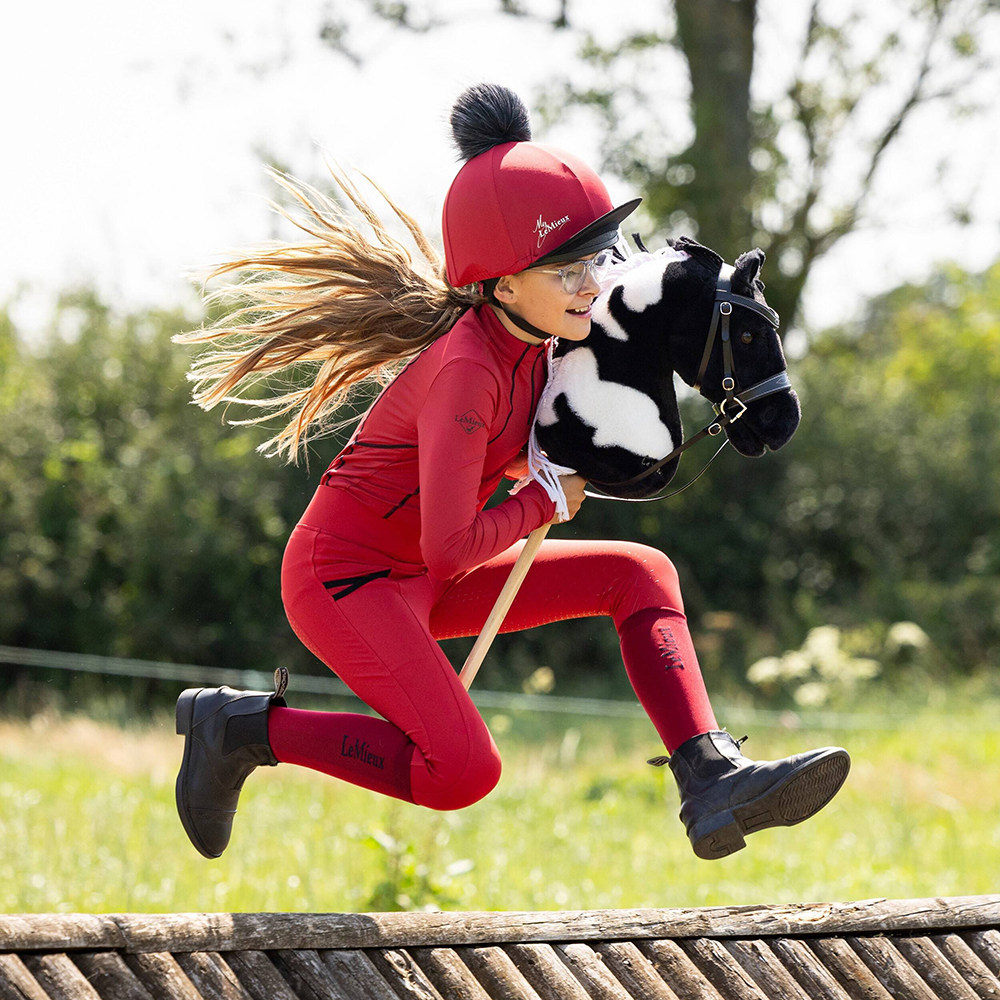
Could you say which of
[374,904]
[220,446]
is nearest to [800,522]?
[220,446]

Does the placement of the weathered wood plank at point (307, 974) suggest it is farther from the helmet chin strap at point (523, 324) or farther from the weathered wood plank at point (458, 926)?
the helmet chin strap at point (523, 324)

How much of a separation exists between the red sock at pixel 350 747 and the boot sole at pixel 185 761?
0.75 feet

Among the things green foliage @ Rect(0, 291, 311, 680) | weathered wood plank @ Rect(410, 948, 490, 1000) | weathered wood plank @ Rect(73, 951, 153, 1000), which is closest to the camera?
weathered wood plank @ Rect(73, 951, 153, 1000)

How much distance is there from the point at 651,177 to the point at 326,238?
32.2ft

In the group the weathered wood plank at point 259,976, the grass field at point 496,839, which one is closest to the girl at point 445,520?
the weathered wood plank at point 259,976

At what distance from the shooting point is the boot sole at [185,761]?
9.20 feet

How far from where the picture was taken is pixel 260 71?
43.5ft

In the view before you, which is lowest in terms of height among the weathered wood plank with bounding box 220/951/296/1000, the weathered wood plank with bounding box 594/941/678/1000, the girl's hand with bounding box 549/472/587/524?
the weathered wood plank with bounding box 594/941/678/1000

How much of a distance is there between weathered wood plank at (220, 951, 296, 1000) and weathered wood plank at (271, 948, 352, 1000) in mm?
23

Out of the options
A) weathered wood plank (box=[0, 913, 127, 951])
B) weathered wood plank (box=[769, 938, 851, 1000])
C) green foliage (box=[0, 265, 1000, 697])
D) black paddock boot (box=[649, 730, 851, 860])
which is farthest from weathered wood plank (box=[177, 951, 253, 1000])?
green foliage (box=[0, 265, 1000, 697])

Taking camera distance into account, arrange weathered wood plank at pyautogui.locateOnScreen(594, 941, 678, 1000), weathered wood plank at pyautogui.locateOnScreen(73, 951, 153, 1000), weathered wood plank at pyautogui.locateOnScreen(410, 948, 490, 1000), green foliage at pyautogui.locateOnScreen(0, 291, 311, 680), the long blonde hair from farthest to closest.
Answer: green foliage at pyautogui.locateOnScreen(0, 291, 311, 680), the long blonde hair, weathered wood plank at pyautogui.locateOnScreen(594, 941, 678, 1000), weathered wood plank at pyautogui.locateOnScreen(410, 948, 490, 1000), weathered wood plank at pyautogui.locateOnScreen(73, 951, 153, 1000)

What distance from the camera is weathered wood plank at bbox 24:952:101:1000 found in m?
2.12

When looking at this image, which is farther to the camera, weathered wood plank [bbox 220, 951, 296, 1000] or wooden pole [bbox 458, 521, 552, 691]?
wooden pole [bbox 458, 521, 552, 691]

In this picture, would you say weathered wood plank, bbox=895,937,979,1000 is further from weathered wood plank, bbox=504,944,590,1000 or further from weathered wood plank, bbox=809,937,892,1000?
weathered wood plank, bbox=504,944,590,1000
